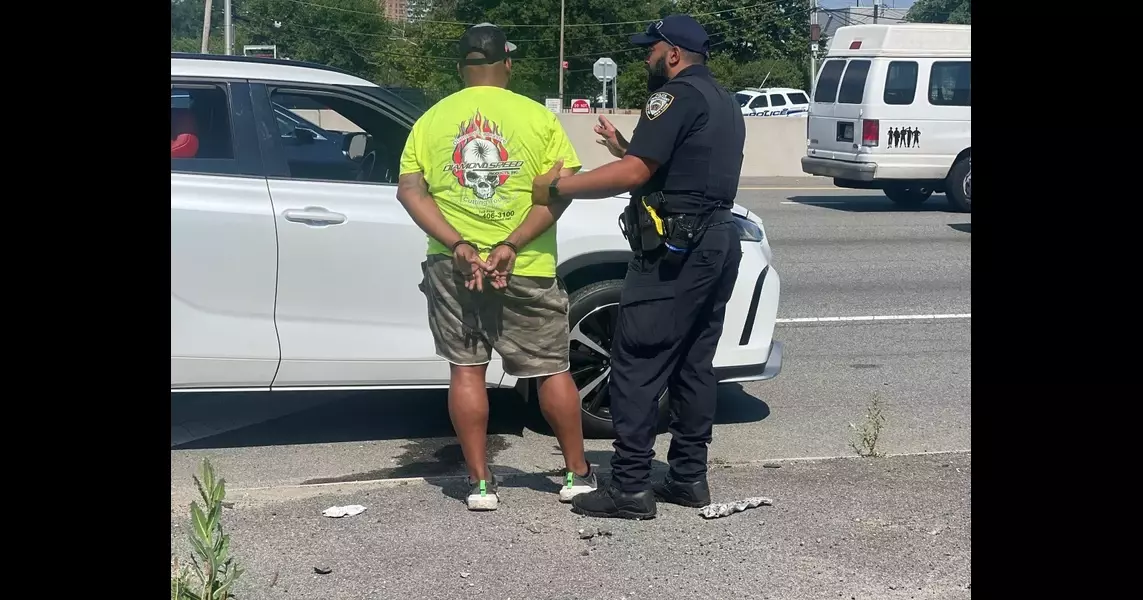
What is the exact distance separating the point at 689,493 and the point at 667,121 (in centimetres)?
141

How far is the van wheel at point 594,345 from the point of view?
5617 millimetres

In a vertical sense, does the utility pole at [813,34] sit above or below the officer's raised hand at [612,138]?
above

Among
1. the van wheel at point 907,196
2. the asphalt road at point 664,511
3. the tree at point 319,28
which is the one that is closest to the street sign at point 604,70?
the tree at point 319,28

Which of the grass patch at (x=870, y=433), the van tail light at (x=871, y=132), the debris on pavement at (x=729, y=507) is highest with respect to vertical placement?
the van tail light at (x=871, y=132)

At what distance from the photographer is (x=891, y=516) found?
4551mm

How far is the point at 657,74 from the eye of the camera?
436 centimetres

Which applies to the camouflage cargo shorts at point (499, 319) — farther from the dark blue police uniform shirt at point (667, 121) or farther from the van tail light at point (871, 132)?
the van tail light at point (871, 132)

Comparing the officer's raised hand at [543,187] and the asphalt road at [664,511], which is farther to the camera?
the officer's raised hand at [543,187]

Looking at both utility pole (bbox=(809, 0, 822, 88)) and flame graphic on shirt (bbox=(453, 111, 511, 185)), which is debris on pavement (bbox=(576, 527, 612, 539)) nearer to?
flame graphic on shirt (bbox=(453, 111, 511, 185))

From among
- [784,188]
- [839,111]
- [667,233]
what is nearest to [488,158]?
[667,233]

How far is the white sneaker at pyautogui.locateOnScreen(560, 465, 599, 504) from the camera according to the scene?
4.66 meters

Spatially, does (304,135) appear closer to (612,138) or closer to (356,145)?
(356,145)

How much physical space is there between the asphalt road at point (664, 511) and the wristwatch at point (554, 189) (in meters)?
1.18
